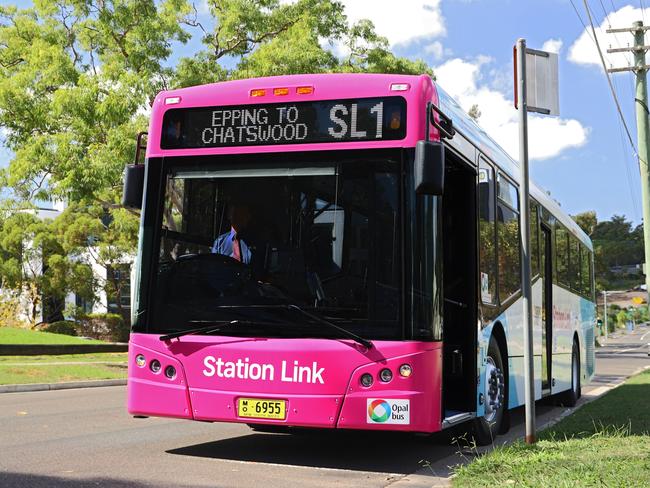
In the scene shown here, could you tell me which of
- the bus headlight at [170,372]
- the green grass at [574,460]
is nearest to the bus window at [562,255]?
the green grass at [574,460]

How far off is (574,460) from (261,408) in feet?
8.24

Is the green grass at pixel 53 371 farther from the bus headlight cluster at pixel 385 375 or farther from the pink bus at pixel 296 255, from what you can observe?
the bus headlight cluster at pixel 385 375

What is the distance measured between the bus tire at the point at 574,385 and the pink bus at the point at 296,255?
7.23 metres

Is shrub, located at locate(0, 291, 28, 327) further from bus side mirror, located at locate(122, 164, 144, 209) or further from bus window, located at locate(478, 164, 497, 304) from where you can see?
bus window, located at locate(478, 164, 497, 304)

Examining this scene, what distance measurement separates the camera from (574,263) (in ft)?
53.1

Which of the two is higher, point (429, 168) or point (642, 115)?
point (642, 115)

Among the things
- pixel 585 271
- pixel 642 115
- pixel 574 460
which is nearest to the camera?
pixel 574 460

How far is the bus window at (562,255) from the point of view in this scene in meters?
14.3

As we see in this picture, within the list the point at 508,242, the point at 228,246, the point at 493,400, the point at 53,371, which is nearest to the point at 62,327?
the point at 53,371

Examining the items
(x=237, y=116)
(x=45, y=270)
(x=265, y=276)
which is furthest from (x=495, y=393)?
(x=45, y=270)

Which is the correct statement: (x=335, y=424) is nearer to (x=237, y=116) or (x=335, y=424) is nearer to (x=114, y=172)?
(x=237, y=116)

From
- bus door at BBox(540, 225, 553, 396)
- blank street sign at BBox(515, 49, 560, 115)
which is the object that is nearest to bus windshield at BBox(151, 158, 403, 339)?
blank street sign at BBox(515, 49, 560, 115)

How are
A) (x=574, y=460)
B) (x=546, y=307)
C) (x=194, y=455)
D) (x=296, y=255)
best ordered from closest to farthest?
(x=574, y=460) → (x=296, y=255) → (x=194, y=455) → (x=546, y=307)

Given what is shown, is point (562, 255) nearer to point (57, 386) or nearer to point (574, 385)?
point (574, 385)
